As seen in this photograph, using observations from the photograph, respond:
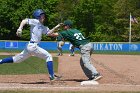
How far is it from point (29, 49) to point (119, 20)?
53559mm

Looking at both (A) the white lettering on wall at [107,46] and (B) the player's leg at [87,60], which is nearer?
(B) the player's leg at [87,60]

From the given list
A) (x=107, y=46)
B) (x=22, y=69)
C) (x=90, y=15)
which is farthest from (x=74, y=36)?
(x=90, y=15)

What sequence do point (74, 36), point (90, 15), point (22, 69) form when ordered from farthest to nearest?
point (90, 15), point (22, 69), point (74, 36)

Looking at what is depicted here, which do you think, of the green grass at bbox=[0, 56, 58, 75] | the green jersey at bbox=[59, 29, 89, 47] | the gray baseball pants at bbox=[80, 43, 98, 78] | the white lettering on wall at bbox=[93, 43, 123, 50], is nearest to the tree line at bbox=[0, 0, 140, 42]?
the white lettering on wall at bbox=[93, 43, 123, 50]

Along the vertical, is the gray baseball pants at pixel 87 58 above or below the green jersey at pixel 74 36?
below

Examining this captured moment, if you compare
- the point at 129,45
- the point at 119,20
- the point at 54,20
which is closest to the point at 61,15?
the point at 54,20

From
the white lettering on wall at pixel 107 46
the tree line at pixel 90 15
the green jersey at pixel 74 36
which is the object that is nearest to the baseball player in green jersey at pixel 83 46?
the green jersey at pixel 74 36

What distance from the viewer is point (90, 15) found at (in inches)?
2562

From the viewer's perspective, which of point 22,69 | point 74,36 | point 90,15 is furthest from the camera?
point 90,15

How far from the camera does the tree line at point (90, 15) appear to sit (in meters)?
59.8

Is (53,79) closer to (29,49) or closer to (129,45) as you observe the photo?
(29,49)

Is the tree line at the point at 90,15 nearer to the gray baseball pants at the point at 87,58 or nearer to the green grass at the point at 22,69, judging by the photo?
the green grass at the point at 22,69

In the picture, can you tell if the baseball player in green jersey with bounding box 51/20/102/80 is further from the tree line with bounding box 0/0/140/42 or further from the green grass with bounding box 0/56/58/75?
the tree line with bounding box 0/0/140/42

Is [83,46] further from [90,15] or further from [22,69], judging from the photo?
[90,15]
